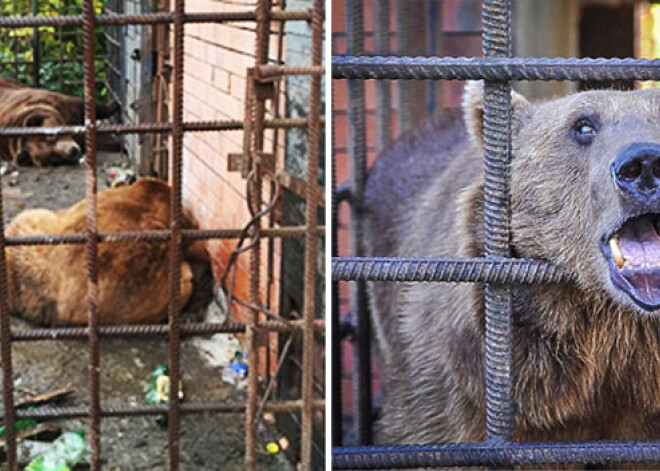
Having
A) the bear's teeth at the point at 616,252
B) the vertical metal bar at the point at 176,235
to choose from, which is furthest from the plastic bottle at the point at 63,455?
the bear's teeth at the point at 616,252

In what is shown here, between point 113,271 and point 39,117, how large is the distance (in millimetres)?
4612

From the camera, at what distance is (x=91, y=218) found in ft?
11.1

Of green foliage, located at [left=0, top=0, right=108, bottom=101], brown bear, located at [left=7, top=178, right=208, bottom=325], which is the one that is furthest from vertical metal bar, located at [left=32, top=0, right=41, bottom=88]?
brown bear, located at [left=7, top=178, right=208, bottom=325]

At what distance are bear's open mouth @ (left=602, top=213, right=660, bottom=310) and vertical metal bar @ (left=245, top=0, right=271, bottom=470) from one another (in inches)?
57.7

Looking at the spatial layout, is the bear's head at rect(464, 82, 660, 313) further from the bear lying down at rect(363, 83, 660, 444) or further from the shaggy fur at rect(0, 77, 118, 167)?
the shaggy fur at rect(0, 77, 118, 167)

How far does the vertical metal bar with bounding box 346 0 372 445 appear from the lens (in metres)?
2.63

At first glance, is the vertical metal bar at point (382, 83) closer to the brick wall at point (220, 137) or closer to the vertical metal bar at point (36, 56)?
the brick wall at point (220, 137)

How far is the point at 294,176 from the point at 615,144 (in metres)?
2.26

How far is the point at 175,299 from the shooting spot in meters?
3.50

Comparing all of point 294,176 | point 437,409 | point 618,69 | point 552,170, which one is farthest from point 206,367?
point 618,69

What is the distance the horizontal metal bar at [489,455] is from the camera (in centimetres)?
→ 170

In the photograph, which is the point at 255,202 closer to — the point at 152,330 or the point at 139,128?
the point at 139,128

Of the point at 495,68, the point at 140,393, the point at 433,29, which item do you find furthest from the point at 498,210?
the point at 140,393

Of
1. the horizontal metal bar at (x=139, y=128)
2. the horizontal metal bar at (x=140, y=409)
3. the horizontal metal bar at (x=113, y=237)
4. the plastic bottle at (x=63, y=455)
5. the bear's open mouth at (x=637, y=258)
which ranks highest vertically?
the horizontal metal bar at (x=139, y=128)
